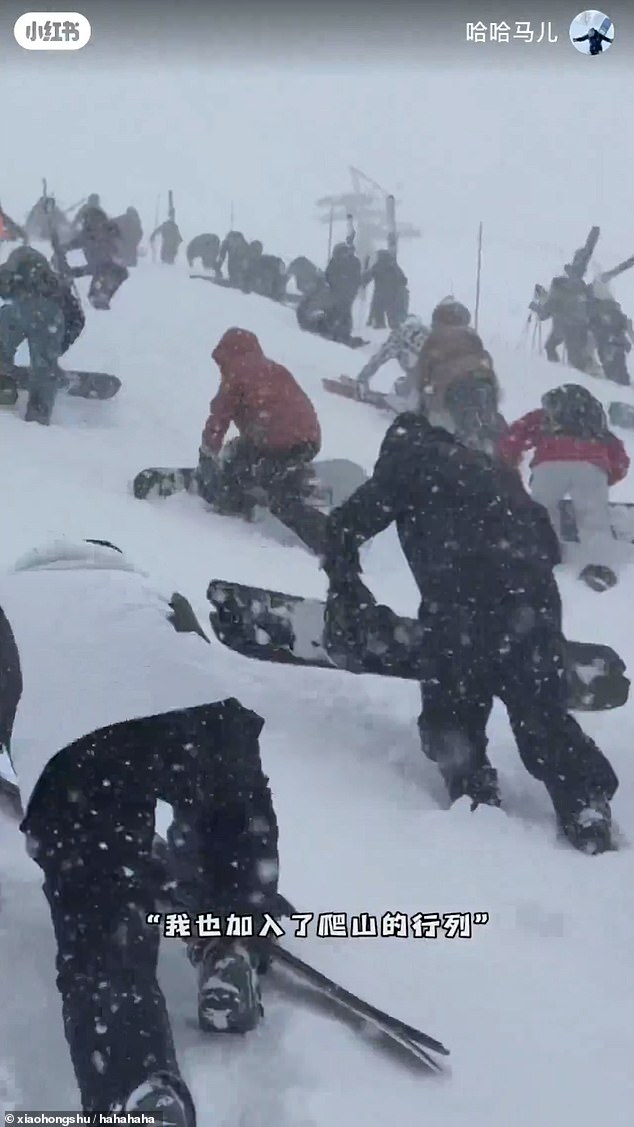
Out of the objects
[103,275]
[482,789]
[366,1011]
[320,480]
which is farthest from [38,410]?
[366,1011]

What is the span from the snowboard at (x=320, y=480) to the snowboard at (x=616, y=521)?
343 millimetres

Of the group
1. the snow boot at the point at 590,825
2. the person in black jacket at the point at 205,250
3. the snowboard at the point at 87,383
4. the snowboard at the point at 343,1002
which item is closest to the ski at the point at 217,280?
the person in black jacket at the point at 205,250

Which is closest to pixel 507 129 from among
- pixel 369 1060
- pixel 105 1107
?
pixel 369 1060

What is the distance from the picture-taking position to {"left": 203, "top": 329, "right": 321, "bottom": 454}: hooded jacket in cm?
183

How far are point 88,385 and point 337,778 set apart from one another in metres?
0.82

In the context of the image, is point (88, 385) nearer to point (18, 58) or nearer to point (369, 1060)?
point (18, 58)

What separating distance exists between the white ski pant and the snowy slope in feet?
0.21

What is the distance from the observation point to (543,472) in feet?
5.94

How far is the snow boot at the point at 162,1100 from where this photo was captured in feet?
4.36

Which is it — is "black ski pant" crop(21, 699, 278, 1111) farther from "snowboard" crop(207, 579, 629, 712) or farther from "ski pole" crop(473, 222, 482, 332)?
"ski pole" crop(473, 222, 482, 332)

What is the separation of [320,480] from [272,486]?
0.08 meters

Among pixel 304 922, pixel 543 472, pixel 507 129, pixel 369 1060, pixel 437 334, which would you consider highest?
pixel 507 129

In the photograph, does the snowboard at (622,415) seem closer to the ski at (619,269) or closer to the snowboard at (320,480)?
the ski at (619,269)

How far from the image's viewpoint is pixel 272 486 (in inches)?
73.4
